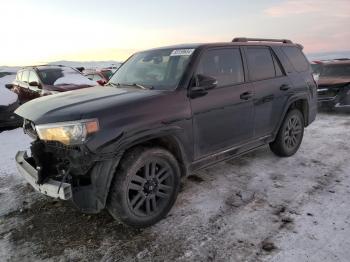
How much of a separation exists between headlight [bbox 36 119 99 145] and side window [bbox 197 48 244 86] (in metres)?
1.57

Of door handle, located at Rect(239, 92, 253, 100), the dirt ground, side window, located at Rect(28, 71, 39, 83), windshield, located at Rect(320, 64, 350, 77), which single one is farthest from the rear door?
side window, located at Rect(28, 71, 39, 83)

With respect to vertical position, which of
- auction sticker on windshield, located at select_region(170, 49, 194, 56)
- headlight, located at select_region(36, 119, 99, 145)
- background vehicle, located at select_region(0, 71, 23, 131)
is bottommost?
background vehicle, located at select_region(0, 71, 23, 131)

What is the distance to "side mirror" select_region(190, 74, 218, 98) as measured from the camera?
3.84m

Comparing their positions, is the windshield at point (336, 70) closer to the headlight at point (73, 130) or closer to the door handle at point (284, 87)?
the door handle at point (284, 87)

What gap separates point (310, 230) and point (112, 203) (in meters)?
1.96

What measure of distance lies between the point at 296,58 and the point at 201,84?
2726mm

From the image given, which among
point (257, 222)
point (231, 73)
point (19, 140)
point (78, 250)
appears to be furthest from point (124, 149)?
point (19, 140)

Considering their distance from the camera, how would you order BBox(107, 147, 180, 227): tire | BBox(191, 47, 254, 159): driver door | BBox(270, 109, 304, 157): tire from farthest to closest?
BBox(270, 109, 304, 157): tire
BBox(191, 47, 254, 159): driver door
BBox(107, 147, 180, 227): tire

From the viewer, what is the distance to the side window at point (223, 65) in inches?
165

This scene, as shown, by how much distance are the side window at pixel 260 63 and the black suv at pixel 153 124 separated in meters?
0.02

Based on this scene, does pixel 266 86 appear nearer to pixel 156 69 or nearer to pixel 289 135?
pixel 289 135

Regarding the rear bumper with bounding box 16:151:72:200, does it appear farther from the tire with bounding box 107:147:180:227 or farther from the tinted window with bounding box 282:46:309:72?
the tinted window with bounding box 282:46:309:72

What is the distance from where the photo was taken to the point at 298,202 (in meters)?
4.02

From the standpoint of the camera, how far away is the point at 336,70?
10562mm
